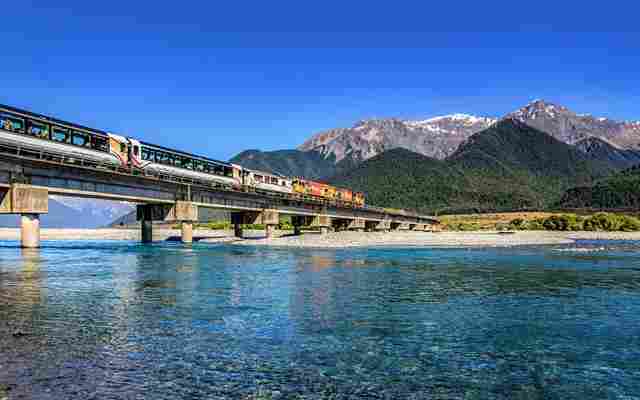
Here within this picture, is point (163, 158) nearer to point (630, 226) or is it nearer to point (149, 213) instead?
point (149, 213)

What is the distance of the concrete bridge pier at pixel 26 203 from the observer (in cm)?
4769

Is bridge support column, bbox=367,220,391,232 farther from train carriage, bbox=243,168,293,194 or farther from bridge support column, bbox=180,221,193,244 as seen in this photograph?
bridge support column, bbox=180,221,193,244

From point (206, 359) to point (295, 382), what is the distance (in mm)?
2660

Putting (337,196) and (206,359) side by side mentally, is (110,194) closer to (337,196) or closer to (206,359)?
(206,359)

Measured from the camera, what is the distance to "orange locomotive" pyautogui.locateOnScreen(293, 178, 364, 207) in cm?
10475

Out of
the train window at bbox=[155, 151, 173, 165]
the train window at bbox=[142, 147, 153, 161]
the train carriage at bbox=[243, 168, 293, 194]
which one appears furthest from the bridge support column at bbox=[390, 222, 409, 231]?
the train window at bbox=[142, 147, 153, 161]

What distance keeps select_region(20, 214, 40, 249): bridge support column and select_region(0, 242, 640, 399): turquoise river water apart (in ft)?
88.0

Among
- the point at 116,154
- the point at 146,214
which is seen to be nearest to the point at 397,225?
the point at 146,214

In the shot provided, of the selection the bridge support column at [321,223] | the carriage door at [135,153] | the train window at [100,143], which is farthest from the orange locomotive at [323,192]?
the train window at [100,143]

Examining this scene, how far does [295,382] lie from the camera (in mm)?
10656

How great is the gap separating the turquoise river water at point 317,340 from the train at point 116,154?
81.3 feet

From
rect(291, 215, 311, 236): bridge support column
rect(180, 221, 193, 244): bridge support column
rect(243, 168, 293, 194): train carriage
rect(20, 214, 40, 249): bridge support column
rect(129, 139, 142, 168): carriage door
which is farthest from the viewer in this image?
rect(291, 215, 311, 236): bridge support column

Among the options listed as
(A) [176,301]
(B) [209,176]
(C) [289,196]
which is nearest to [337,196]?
(C) [289,196]

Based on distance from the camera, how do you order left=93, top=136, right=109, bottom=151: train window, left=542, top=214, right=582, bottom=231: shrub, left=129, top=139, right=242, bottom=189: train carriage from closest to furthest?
1. left=93, top=136, right=109, bottom=151: train window
2. left=129, top=139, right=242, bottom=189: train carriage
3. left=542, top=214, right=582, bottom=231: shrub
